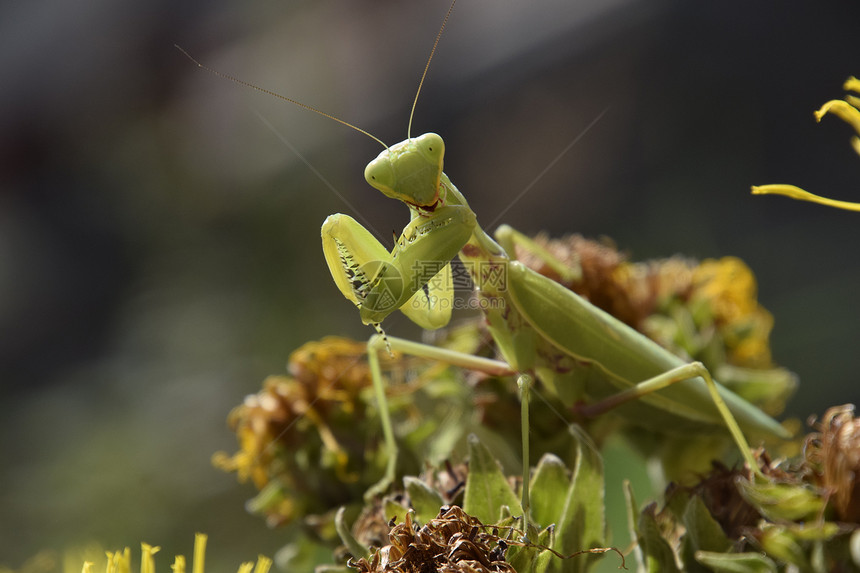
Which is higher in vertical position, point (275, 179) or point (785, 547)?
point (275, 179)

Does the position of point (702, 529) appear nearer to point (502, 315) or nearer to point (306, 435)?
point (502, 315)

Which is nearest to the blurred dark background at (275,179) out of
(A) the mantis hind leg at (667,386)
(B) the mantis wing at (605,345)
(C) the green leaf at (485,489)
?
(B) the mantis wing at (605,345)

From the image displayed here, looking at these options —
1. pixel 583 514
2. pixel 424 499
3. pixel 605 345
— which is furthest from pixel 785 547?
pixel 605 345

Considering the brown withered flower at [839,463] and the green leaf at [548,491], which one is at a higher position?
the green leaf at [548,491]

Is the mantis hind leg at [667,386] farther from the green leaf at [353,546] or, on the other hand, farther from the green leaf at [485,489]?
the green leaf at [353,546]

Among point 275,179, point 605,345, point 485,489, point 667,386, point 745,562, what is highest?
point 275,179

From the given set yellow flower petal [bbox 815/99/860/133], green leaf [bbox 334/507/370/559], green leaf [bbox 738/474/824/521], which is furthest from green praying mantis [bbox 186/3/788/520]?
yellow flower petal [bbox 815/99/860/133]

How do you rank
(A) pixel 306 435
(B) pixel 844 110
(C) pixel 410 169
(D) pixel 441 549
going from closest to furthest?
(D) pixel 441 549
(B) pixel 844 110
(C) pixel 410 169
(A) pixel 306 435

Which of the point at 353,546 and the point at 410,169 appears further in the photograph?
the point at 410,169
